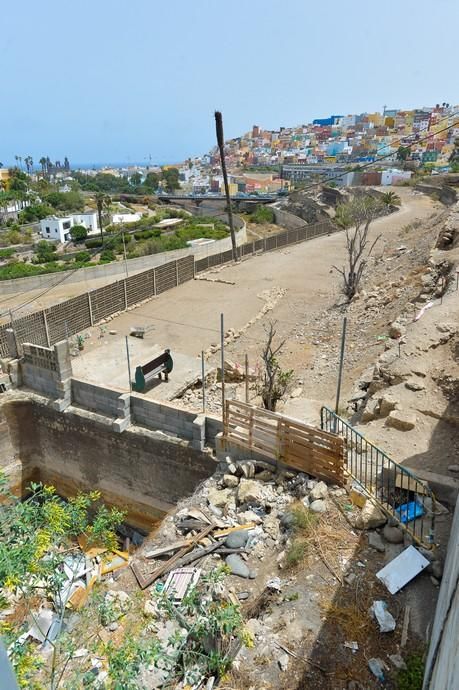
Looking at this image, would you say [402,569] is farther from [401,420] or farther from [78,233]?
[78,233]

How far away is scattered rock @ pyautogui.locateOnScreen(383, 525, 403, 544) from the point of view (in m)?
6.49

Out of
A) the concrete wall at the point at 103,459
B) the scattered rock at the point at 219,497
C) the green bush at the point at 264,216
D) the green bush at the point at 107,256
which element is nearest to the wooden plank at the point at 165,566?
the scattered rock at the point at 219,497

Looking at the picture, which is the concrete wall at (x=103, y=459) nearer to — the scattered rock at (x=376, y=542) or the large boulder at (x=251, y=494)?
the large boulder at (x=251, y=494)

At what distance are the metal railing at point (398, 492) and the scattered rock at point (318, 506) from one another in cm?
65

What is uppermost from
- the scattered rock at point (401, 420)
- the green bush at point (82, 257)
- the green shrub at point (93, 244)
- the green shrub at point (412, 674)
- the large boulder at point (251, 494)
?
the scattered rock at point (401, 420)

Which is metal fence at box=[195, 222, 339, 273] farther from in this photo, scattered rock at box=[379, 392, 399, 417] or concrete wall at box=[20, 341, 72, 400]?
scattered rock at box=[379, 392, 399, 417]

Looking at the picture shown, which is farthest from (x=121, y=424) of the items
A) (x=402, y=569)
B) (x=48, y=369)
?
(x=402, y=569)

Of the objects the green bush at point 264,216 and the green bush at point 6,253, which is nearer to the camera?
the green bush at point 6,253

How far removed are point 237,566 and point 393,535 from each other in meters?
2.42

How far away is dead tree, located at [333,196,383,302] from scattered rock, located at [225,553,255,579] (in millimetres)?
12818

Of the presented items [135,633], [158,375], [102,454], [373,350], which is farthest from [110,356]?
[135,633]

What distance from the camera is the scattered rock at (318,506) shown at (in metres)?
7.23

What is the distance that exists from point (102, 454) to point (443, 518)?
29.1 ft

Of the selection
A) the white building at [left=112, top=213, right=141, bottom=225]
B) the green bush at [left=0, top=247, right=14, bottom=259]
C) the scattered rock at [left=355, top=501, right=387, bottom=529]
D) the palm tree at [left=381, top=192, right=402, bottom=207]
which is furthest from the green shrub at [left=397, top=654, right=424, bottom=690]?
the white building at [left=112, top=213, right=141, bottom=225]
